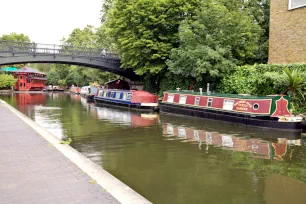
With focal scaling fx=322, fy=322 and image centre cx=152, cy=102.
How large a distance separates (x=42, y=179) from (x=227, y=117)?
12026 mm

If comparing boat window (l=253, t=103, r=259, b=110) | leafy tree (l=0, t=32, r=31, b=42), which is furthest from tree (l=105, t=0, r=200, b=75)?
leafy tree (l=0, t=32, r=31, b=42)

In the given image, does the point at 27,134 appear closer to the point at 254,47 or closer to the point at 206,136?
the point at 206,136

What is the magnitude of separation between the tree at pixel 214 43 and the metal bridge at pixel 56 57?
1202 cm

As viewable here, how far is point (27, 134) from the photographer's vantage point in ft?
31.8

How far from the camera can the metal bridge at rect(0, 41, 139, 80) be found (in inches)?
1091

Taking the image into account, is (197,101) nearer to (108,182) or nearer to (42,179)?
(108,182)

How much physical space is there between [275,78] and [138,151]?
8.71 metres

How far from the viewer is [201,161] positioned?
27.7 ft

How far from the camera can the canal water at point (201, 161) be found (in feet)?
19.8

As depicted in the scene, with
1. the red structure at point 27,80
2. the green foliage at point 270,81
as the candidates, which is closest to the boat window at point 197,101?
the green foliage at point 270,81

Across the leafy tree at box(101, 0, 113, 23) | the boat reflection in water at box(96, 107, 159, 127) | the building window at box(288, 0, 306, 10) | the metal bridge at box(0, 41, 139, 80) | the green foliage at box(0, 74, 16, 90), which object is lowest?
the boat reflection in water at box(96, 107, 159, 127)

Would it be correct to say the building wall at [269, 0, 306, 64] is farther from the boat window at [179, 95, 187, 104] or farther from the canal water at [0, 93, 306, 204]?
the canal water at [0, 93, 306, 204]

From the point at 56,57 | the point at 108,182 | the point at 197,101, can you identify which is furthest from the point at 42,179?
the point at 56,57

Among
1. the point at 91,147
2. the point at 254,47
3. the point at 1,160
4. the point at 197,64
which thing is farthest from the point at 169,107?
the point at 1,160
